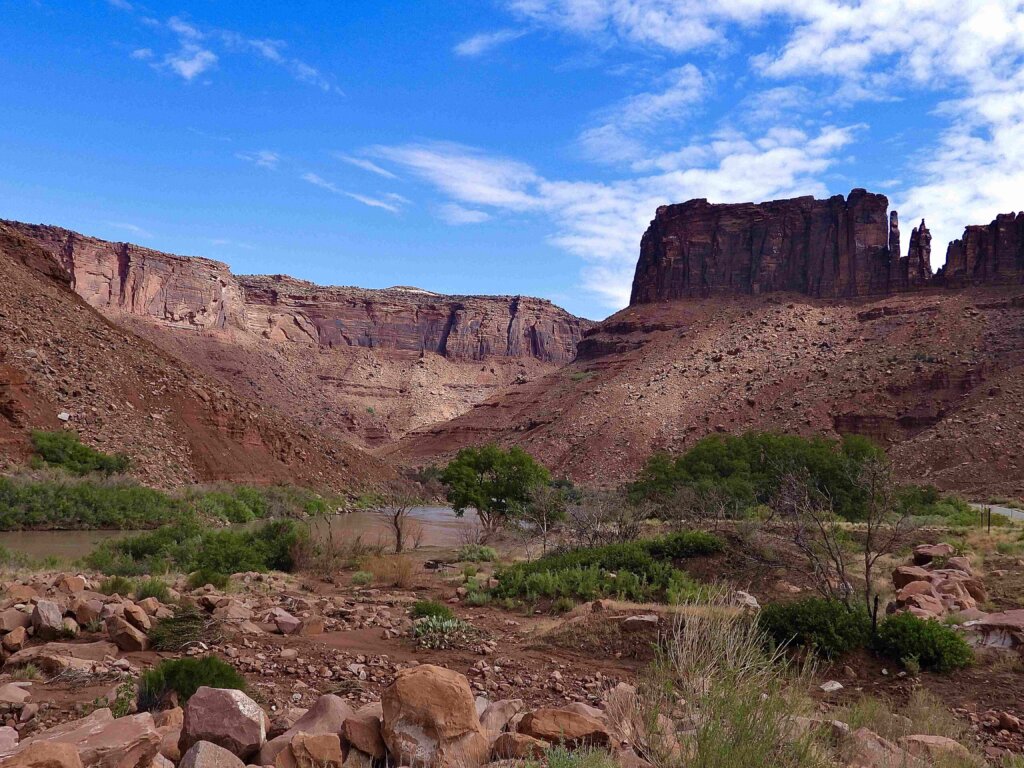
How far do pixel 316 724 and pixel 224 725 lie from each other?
64cm

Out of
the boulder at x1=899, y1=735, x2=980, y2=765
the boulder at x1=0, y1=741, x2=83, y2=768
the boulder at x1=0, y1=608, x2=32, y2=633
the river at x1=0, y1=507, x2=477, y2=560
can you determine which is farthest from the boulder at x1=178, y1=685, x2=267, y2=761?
the river at x1=0, y1=507, x2=477, y2=560

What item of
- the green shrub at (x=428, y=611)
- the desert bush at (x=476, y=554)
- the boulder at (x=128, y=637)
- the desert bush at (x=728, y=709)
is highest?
the desert bush at (x=728, y=709)

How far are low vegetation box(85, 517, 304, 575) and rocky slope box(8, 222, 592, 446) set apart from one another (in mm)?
76413

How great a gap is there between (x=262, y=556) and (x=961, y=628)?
49.7 ft

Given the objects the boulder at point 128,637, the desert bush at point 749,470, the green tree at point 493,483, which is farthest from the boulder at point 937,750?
the desert bush at point 749,470

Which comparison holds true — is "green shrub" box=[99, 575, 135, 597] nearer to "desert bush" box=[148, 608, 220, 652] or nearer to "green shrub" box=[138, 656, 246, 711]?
"desert bush" box=[148, 608, 220, 652]

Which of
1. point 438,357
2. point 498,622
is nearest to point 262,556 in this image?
point 498,622

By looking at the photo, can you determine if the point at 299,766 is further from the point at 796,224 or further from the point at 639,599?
the point at 796,224

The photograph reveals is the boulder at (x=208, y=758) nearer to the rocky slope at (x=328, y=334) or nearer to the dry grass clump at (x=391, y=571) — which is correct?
the dry grass clump at (x=391, y=571)

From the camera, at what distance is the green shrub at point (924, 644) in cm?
930

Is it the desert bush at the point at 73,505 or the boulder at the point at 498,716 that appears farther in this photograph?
the desert bush at the point at 73,505

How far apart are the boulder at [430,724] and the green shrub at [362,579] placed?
40.6 ft

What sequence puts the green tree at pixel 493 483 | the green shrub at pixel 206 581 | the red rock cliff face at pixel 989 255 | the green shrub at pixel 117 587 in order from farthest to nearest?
the red rock cliff face at pixel 989 255 → the green tree at pixel 493 483 → the green shrub at pixel 206 581 → the green shrub at pixel 117 587

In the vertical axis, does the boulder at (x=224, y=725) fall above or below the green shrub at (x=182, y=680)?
above
